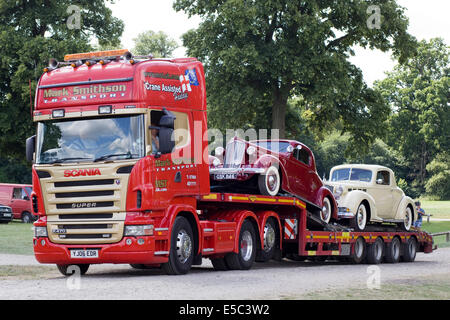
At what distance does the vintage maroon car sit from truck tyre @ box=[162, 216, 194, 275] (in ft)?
7.76

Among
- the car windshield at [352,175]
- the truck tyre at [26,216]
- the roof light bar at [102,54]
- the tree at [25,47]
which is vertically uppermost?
the tree at [25,47]

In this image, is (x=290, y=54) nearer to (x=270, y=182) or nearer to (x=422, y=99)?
(x=270, y=182)

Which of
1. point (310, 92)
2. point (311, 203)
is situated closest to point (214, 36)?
point (310, 92)

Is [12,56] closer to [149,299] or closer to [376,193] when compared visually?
[376,193]

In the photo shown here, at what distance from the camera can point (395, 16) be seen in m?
39.4

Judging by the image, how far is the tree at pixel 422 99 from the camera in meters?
90.0

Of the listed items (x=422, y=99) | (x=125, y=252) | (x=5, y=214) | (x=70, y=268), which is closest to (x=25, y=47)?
(x=5, y=214)

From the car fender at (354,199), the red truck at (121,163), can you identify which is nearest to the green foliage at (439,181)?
the car fender at (354,199)

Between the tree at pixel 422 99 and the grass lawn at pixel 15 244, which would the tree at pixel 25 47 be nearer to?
the grass lawn at pixel 15 244

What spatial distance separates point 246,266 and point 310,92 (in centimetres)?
2203

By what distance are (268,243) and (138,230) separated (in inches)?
182

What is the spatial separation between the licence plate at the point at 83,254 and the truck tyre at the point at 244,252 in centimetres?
353

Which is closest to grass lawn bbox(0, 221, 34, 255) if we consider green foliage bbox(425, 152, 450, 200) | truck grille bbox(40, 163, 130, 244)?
truck grille bbox(40, 163, 130, 244)

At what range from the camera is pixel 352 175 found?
2250 centimetres
